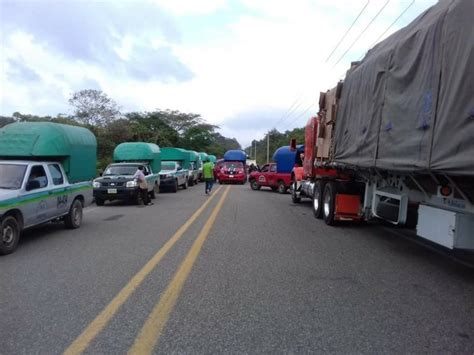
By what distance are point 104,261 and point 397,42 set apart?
5.86 meters

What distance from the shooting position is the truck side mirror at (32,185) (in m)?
9.18

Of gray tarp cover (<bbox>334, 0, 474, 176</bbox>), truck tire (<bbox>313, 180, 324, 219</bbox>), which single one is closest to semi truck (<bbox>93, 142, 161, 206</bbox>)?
truck tire (<bbox>313, 180, 324, 219</bbox>)

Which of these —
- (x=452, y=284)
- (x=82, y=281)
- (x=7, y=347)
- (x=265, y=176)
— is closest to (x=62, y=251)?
(x=82, y=281)

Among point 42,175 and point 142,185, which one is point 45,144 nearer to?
point 42,175

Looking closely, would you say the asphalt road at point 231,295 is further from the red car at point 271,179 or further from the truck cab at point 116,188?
the red car at point 271,179

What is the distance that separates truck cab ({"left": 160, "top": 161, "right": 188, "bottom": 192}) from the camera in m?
25.4

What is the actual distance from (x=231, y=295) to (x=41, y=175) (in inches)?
240

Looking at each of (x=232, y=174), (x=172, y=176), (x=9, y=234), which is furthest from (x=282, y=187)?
(x=9, y=234)

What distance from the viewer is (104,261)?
757cm

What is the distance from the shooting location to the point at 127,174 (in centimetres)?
1877

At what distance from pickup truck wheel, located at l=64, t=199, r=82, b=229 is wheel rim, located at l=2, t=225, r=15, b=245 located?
8.89 ft

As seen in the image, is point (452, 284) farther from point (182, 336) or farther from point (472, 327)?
point (182, 336)

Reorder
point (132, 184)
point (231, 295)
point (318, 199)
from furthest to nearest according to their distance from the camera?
point (132, 184) → point (318, 199) → point (231, 295)

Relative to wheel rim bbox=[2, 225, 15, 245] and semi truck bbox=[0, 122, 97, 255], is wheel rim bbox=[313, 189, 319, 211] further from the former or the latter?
wheel rim bbox=[2, 225, 15, 245]
